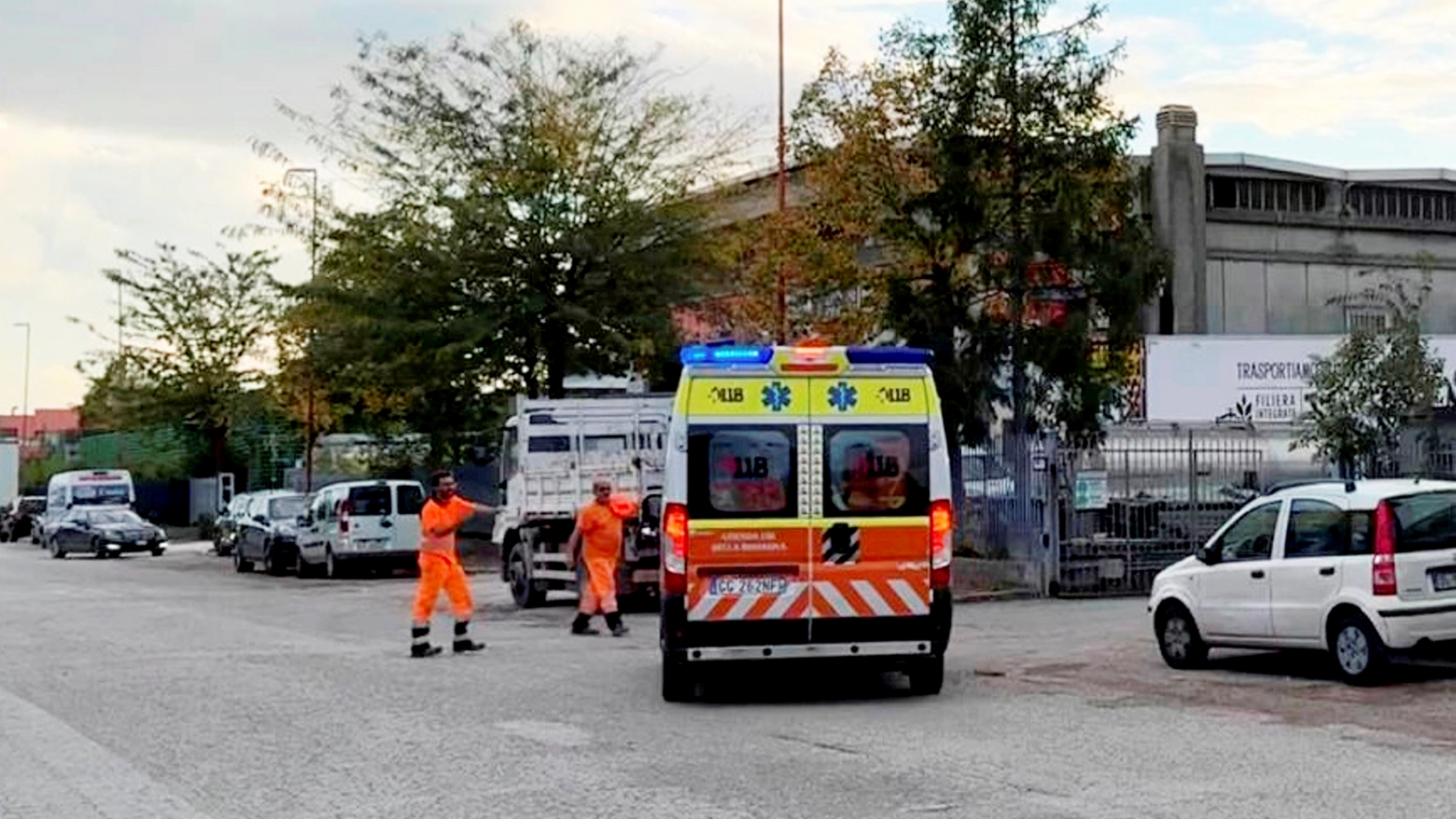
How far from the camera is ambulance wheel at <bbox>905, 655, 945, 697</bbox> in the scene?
563 inches

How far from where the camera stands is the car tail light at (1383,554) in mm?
14219

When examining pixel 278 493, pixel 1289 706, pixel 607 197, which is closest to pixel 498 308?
pixel 607 197

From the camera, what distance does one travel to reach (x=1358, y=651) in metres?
14.5

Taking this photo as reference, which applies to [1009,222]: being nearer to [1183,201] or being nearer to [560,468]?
[560,468]

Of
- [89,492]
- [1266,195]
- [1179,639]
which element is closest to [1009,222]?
[1179,639]

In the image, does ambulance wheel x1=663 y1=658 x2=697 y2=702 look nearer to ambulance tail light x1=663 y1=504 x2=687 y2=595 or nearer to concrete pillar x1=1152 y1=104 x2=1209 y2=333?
ambulance tail light x1=663 y1=504 x2=687 y2=595

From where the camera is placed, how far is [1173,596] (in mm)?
16422

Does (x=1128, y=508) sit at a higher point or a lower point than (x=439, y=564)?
higher

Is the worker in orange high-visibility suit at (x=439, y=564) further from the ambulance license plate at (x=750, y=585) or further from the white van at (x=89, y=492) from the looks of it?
the white van at (x=89, y=492)

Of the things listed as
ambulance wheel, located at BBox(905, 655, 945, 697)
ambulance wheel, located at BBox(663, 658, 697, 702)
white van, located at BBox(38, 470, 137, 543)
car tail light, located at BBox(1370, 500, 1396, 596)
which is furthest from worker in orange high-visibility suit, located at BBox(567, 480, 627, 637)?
white van, located at BBox(38, 470, 137, 543)

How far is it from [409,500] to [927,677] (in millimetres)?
21607

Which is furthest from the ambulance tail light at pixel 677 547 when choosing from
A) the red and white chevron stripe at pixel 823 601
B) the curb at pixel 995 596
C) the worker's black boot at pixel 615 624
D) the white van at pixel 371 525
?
the white van at pixel 371 525

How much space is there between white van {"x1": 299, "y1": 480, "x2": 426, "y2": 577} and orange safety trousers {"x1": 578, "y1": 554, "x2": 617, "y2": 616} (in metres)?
14.2

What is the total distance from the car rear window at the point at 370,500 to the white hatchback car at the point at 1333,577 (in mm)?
20755
